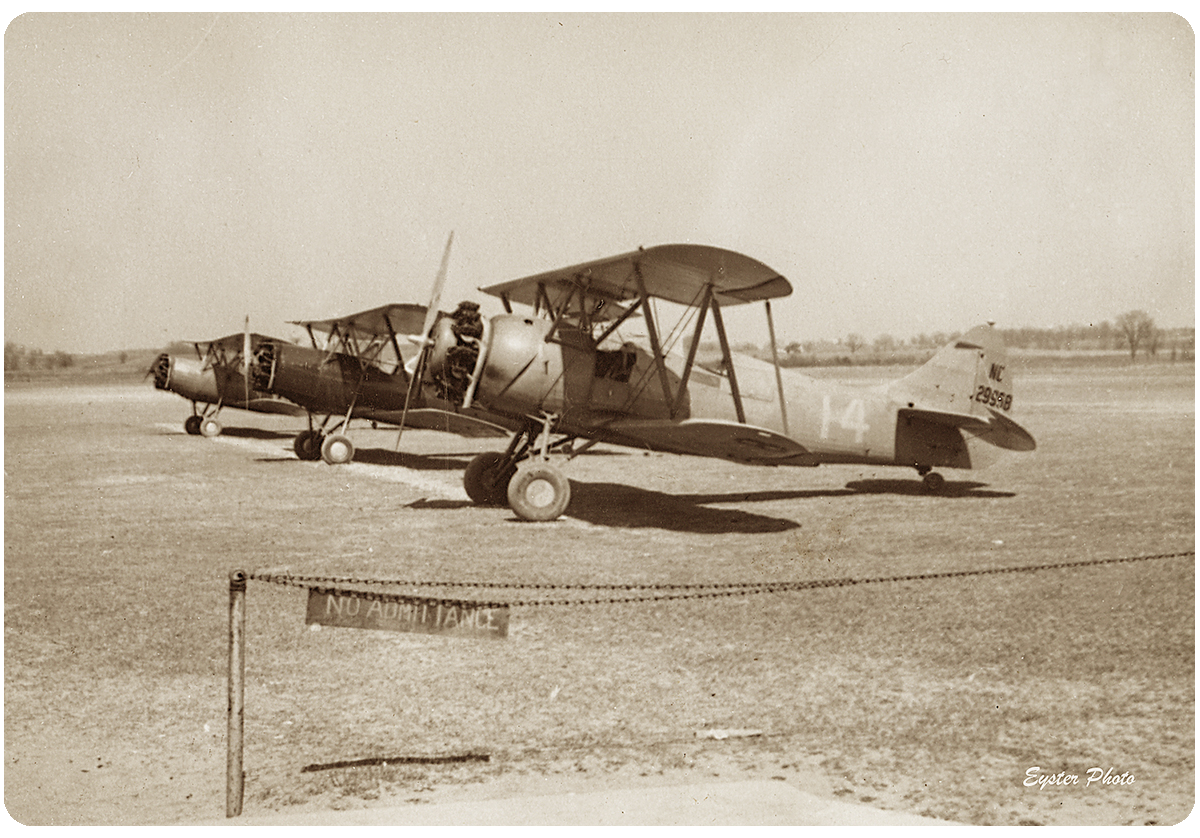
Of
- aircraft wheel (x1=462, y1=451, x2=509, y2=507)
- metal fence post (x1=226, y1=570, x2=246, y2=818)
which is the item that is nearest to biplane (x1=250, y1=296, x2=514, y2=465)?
aircraft wheel (x1=462, y1=451, x2=509, y2=507)

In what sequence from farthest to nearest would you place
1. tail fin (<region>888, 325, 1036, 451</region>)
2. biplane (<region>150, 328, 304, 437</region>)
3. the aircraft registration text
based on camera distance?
biplane (<region>150, 328, 304, 437</region>)
the aircraft registration text
tail fin (<region>888, 325, 1036, 451</region>)

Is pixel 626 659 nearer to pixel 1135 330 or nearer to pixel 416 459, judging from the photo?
pixel 416 459

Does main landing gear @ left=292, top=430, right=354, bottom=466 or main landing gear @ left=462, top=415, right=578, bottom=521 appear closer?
main landing gear @ left=462, top=415, right=578, bottom=521

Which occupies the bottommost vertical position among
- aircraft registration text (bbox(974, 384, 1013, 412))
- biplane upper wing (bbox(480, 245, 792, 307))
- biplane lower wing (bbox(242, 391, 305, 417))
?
biplane lower wing (bbox(242, 391, 305, 417))

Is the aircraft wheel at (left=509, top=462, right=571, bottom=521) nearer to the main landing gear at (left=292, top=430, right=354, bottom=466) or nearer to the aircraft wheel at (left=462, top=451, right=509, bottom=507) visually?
the aircraft wheel at (left=462, top=451, right=509, bottom=507)

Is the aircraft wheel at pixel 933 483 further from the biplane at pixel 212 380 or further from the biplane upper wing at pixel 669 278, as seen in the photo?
the biplane at pixel 212 380

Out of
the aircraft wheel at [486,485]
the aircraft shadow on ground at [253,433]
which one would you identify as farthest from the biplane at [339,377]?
the aircraft shadow on ground at [253,433]

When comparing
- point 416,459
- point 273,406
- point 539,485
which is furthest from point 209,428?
point 539,485
